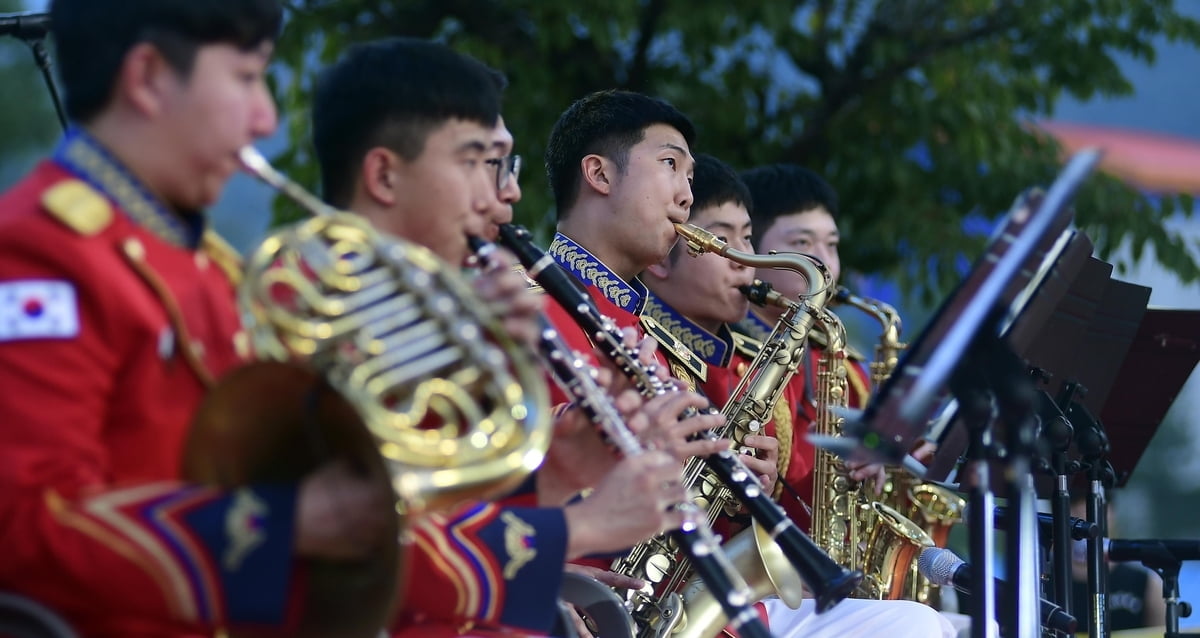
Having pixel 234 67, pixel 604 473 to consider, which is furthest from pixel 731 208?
pixel 234 67

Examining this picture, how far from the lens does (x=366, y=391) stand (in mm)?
2154

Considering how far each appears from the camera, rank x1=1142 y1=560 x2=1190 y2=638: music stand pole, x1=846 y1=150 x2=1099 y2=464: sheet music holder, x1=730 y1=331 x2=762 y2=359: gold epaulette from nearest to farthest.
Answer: x1=846 y1=150 x2=1099 y2=464: sheet music holder, x1=1142 y1=560 x2=1190 y2=638: music stand pole, x1=730 y1=331 x2=762 y2=359: gold epaulette

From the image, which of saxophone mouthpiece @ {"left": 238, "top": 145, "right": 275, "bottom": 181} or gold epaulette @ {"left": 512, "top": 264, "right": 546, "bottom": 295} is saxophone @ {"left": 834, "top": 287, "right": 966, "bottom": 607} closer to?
gold epaulette @ {"left": 512, "top": 264, "right": 546, "bottom": 295}

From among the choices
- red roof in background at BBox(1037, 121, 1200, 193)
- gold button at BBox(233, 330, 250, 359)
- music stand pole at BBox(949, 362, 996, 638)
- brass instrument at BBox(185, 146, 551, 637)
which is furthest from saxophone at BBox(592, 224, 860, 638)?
red roof in background at BBox(1037, 121, 1200, 193)

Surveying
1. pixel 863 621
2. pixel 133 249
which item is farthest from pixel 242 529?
pixel 863 621

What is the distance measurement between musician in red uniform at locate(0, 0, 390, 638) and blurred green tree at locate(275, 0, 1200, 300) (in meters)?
5.93

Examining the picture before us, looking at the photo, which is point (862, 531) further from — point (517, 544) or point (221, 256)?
point (221, 256)

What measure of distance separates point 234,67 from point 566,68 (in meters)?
6.20

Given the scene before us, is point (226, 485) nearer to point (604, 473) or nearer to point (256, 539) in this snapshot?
point (256, 539)

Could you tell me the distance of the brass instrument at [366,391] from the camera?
2.17 m

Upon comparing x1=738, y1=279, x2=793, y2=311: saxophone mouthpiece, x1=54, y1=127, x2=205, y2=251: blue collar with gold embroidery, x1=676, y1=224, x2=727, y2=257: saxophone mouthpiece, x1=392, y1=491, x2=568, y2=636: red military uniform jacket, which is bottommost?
x1=392, y1=491, x2=568, y2=636: red military uniform jacket

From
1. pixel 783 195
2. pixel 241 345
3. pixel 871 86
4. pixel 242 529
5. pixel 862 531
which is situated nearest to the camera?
pixel 242 529

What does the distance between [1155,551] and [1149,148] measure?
1049 cm

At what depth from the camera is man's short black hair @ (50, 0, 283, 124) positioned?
2.32 m
